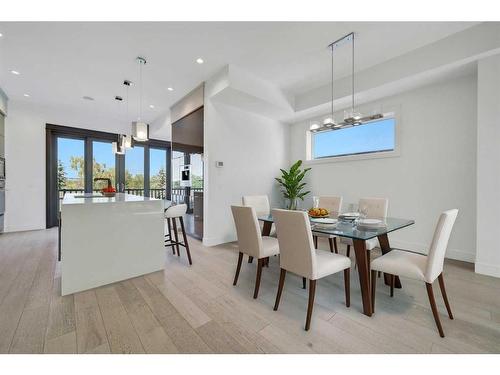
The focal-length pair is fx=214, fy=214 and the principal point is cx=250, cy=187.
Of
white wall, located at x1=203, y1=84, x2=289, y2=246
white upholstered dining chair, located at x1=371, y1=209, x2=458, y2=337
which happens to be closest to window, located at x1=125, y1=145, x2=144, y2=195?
white wall, located at x1=203, y1=84, x2=289, y2=246

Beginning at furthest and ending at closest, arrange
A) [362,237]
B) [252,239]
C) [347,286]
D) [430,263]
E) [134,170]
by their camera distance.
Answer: [134,170] → [252,239] → [347,286] → [362,237] → [430,263]

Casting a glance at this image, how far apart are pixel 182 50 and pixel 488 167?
158 inches

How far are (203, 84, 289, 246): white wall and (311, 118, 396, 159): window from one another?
3.22 feet

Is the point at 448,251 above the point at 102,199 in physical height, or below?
below

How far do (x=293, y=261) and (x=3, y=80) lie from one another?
17.9ft

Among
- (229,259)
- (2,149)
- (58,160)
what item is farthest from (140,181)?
(229,259)

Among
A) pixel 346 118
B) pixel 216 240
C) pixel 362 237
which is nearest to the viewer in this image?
pixel 362 237

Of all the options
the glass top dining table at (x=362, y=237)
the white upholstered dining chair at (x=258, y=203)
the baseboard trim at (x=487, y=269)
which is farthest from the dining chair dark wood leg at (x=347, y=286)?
the baseboard trim at (x=487, y=269)

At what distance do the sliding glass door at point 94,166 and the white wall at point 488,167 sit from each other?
20.7ft

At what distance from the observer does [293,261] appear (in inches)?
70.4

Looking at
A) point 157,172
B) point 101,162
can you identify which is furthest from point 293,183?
point 101,162

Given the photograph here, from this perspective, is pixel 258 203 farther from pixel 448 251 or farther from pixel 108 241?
pixel 448 251

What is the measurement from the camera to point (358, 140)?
4113 mm

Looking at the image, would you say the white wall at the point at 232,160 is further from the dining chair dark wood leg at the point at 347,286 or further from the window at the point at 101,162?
the window at the point at 101,162
